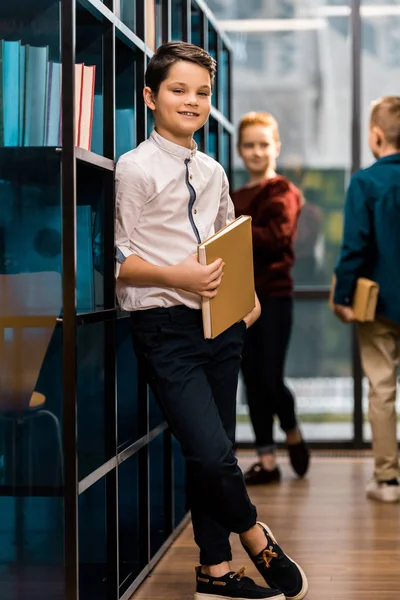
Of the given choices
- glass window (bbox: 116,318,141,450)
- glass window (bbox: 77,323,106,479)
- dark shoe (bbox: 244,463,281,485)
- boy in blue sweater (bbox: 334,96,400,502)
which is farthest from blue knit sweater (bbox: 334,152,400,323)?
glass window (bbox: 77,323,106,479)

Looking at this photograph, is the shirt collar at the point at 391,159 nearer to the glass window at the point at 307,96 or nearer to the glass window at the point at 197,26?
the glass window at the point at 197,26

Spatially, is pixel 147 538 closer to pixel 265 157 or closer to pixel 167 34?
pixel 167 34

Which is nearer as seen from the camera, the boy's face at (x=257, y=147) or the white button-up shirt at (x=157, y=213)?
the white button-up shirt at (x=157, y=213)

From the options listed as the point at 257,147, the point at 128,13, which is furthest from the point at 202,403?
the point at 257,147

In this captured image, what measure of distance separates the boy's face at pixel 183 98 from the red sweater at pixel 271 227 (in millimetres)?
1669

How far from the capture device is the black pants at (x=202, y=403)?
2523 millimetres

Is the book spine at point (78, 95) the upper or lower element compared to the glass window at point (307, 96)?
lower

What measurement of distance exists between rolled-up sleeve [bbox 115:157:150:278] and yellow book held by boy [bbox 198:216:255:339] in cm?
20

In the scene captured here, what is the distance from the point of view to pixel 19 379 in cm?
221

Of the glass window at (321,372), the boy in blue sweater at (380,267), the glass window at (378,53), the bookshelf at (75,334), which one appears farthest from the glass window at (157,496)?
the glass window at (378,53)

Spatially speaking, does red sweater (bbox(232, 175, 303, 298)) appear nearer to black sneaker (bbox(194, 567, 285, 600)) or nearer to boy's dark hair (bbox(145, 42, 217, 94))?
boy's dark hair (bbox(145, 42, 217, 94))

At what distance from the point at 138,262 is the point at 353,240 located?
1.61 meters

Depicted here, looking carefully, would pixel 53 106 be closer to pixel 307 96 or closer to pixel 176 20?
pixel 176 20

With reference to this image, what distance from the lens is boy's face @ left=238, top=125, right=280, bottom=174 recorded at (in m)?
4.35
